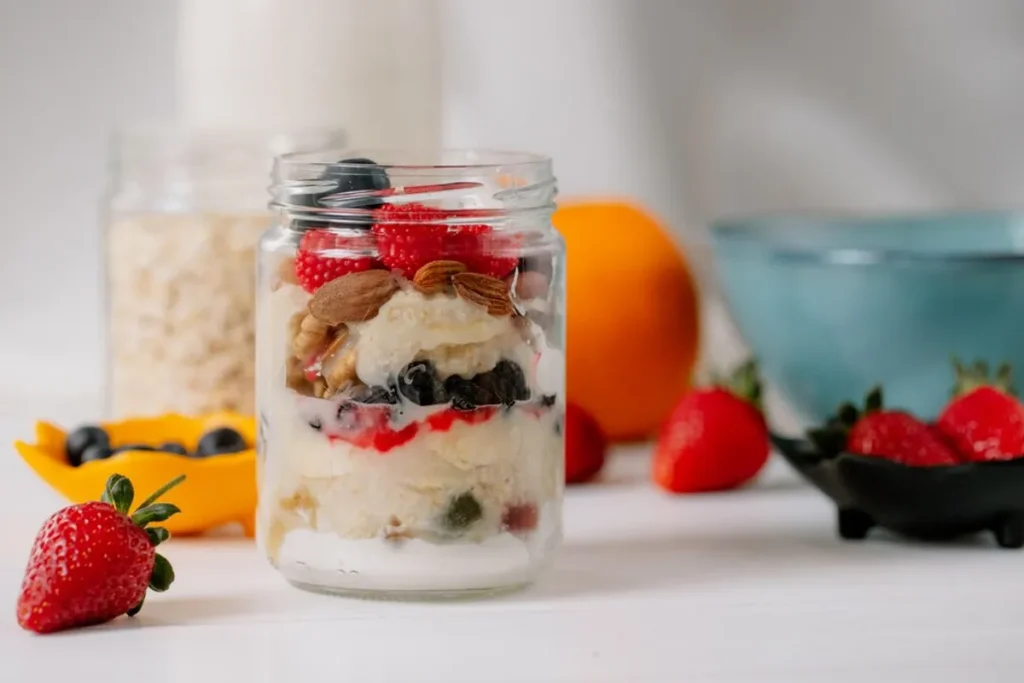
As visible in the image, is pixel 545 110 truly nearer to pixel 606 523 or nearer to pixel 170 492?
pixel 606 523

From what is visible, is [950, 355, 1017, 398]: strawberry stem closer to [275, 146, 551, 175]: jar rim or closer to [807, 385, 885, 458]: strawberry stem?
[807, 385, 885, 458]: strawberry stem

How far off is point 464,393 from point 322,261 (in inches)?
4.6

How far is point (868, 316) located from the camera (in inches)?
49.5

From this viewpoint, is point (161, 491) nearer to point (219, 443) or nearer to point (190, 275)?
point (219, 443)

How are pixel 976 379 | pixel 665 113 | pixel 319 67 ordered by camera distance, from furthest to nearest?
pixel 665 113
pixel 319 67
pixel 976 379

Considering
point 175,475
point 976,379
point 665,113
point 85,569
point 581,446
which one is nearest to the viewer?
point 85,569

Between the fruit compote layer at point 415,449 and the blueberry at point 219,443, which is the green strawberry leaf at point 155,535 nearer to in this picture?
the fruit compote layer at point 415,449

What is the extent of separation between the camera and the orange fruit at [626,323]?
1.40 metres

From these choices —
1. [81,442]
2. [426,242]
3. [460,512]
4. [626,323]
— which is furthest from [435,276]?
[626,323]

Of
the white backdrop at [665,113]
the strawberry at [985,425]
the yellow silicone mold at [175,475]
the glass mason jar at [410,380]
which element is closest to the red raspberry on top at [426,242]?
the glass mason jar at [410,380]

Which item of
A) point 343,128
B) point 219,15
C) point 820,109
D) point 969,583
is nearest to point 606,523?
point 969,583

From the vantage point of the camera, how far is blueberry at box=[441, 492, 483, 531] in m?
0.84

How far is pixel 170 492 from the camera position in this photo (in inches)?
38.8

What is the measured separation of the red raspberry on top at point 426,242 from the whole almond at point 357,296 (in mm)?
12
